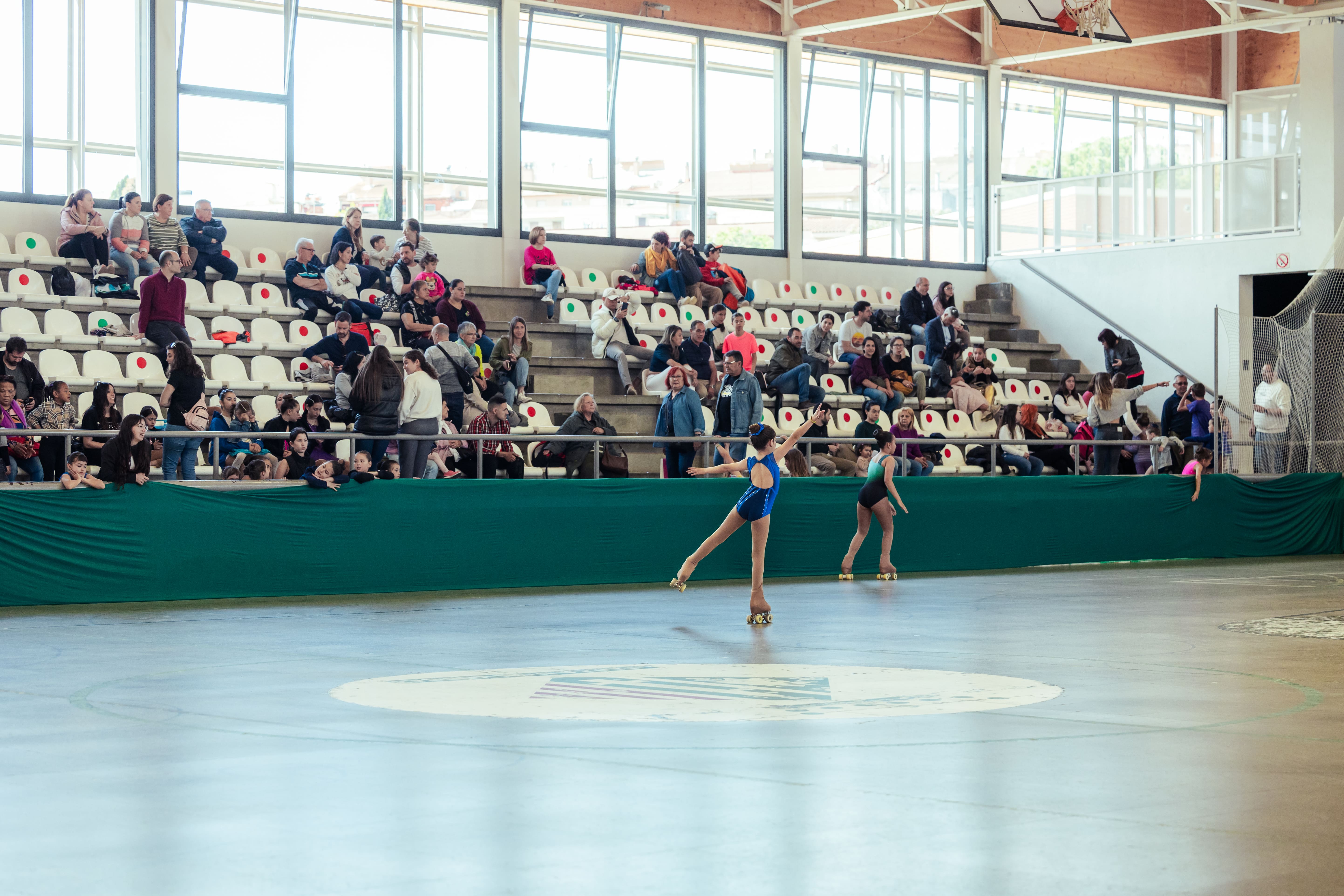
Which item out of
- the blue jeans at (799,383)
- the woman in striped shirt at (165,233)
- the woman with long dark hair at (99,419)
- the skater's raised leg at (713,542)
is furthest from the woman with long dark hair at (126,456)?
the blue jeans at (799,383)

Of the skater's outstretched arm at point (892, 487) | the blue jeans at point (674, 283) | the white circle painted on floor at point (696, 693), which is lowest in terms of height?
the white circle painted on floor at point (696, 693)

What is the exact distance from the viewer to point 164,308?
19703mm

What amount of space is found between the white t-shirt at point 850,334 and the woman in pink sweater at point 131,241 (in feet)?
35.9

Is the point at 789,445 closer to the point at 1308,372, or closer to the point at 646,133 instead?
the point at 1308,372

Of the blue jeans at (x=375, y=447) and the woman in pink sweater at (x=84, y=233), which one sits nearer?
the blue jeans at (x=375, y=447)

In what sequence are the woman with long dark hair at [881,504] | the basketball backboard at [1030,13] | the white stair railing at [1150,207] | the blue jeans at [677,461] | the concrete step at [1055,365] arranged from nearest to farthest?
the woman with long dark hair at [881,504] → the blue jeans at [677,461] → the basketball backboard at [1030,13] → the white stair railing at [1150,207] → the concrete step at [1055,365]

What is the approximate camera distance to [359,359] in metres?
20.1

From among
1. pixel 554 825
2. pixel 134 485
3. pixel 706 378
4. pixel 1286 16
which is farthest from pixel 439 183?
pixel 554 825

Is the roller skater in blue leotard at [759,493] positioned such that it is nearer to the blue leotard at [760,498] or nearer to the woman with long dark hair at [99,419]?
the blue leotard at [760,498]

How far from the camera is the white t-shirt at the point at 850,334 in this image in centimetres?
2675

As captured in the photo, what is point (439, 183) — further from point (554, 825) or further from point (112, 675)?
point (554, 825)

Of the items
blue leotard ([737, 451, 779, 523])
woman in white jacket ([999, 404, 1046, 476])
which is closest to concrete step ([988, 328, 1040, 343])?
woman in white jacket ([999, 404, 1046, 476])

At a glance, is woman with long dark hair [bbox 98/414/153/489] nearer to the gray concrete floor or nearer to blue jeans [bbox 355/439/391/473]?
blue jeans [bbox 355/439/391/473]

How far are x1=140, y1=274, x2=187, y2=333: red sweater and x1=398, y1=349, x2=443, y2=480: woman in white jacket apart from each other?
11.3ft
